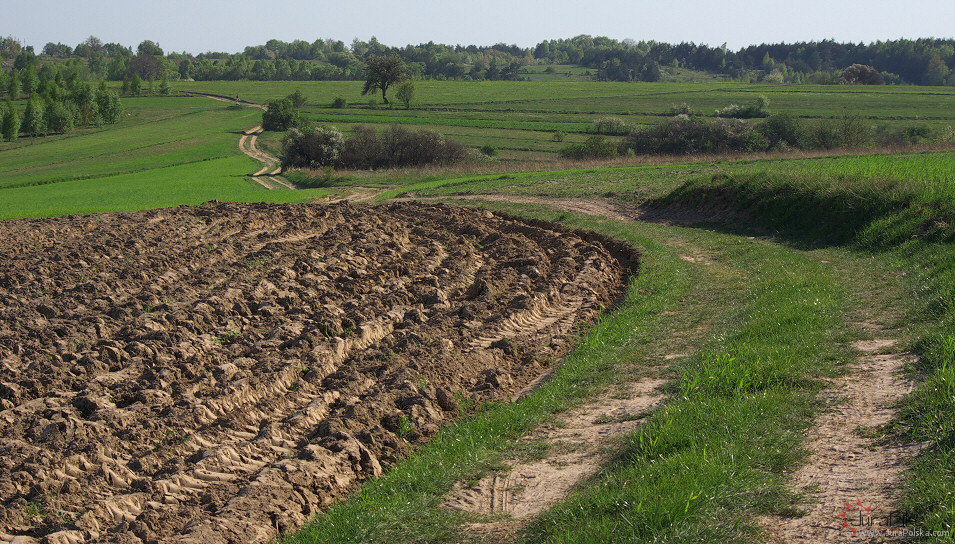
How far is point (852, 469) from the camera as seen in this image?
6727mm

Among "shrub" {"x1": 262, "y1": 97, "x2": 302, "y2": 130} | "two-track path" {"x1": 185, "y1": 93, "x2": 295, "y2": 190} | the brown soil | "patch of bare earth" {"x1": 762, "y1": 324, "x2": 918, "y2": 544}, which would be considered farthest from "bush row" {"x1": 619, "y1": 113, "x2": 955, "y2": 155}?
"patch of bare earth" {"x1": 762, "y1": 324, "x2": 918, "y2": 544}

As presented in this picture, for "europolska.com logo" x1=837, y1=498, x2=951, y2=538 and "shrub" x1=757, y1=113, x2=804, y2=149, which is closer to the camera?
"europolska.com logo" x1=837, y1=498, x2=951, y2=538

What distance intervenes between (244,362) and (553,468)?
529 cm

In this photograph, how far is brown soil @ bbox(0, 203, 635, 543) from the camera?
7914 millimetres

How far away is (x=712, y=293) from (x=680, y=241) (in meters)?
7.36

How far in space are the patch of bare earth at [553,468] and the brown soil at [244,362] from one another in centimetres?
148

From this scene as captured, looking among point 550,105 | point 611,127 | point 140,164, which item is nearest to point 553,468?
point 140,164

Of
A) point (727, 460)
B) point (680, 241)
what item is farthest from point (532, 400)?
point (680, 241)

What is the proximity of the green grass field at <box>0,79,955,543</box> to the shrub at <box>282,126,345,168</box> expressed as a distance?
1377 cm

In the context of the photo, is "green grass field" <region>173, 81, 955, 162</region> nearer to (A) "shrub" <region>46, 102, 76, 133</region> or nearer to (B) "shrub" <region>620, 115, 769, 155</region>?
(B) "shrub" <region>620, 115, 769, 155</region>

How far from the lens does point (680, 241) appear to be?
898 inches

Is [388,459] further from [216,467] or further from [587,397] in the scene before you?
[587,397]

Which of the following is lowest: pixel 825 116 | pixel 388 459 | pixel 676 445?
pixel 388 459

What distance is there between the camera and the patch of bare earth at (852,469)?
5.68m
